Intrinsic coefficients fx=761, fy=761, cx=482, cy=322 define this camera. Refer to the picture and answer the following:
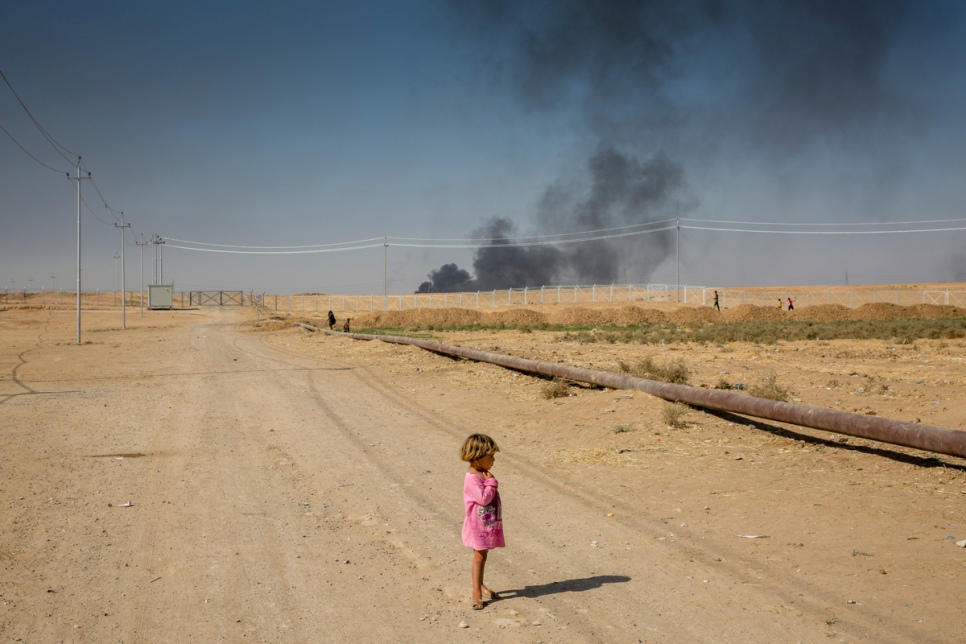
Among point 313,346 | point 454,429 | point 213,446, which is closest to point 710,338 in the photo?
point 313,346

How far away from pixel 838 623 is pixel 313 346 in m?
29.3

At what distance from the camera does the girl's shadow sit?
5355mm

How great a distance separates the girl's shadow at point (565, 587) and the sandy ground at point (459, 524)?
0.07ft

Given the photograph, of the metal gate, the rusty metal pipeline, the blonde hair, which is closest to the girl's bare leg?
the blonde hair

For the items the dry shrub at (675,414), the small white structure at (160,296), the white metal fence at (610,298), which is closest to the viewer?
the dry shrub at (675,414)

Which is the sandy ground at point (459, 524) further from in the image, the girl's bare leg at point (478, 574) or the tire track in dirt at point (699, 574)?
the girl's bare leg at point (478, 574)

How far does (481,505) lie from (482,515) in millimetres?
71

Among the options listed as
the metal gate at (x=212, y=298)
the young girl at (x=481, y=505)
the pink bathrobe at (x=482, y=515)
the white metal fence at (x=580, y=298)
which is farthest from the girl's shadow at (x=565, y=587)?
the metal gate at (x=212, y=298)

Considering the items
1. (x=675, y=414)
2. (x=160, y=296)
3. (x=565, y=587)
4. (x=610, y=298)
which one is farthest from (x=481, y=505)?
(x=160, y=296)

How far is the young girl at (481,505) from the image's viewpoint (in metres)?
5.24

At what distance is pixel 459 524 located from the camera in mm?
7039

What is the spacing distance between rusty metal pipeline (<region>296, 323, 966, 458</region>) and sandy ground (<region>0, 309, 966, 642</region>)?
0.34 meters

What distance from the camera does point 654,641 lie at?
4527 mm

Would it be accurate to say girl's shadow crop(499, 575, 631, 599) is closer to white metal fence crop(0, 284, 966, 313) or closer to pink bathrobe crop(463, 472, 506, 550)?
pink bathrobe crop(463, 472, 506, 550)
